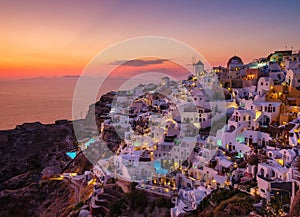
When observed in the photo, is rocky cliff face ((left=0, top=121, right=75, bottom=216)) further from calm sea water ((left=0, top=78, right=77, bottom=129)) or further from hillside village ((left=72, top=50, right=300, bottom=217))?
calm sea water ((left=0, top=78, right=77, bottom=129))

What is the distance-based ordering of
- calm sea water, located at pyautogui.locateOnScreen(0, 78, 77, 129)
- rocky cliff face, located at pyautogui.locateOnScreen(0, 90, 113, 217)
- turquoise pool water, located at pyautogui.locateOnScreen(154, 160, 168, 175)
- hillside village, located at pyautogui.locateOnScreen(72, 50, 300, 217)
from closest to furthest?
hillside village, located at pyautogui.locateOnScreen(72, 50, 300, 217), turquoise pool water, located at pyautogui.locateOnScreen(154, 160, 168, 175), rocky cliff face, located at pyautogui.locateOnScreen(0, 90, 113, 217), calm sea water, located at pyautogui.locateOnScreen(0, 78, 77, 129)

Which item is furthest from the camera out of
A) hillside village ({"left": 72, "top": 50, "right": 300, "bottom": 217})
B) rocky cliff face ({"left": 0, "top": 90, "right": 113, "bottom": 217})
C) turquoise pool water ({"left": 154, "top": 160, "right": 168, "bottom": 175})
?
rocky cliff face ({"left": 0, "top": 90, "right": 113, "bottom": 217})

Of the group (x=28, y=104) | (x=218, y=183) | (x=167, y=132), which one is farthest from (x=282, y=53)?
(x=28, y=104)

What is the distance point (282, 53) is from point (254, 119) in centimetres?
1607

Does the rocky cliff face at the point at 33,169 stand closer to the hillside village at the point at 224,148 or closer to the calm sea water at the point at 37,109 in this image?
the hillside village at the point at 224,148

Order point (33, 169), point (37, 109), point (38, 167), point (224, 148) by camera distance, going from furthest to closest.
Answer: point (37, 109)
point (38, 167)
point (33, 169)
point (224, 148)

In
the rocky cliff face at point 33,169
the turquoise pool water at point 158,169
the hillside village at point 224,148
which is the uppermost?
the hillside village at point 224,148

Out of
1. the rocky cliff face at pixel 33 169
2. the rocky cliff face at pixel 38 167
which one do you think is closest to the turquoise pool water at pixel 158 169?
the rocky cliff face at pixel 38 167

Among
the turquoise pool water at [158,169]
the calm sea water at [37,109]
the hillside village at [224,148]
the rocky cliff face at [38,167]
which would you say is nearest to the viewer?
the hillside village at [224,148]

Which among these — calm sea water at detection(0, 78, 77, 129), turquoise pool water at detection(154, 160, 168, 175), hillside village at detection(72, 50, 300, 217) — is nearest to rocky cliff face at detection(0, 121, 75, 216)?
hillside village at detection(72, 50, 300, 217)

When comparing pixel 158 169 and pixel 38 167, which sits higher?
pixel 158 169

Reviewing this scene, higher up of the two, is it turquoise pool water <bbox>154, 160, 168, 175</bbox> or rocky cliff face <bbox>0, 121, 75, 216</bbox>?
turquoise pool water <bbox>154, 160, 168, 175</bbox>

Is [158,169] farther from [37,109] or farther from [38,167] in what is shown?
[37,109]

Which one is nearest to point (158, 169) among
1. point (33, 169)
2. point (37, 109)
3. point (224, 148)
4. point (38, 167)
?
point (224, 148)
